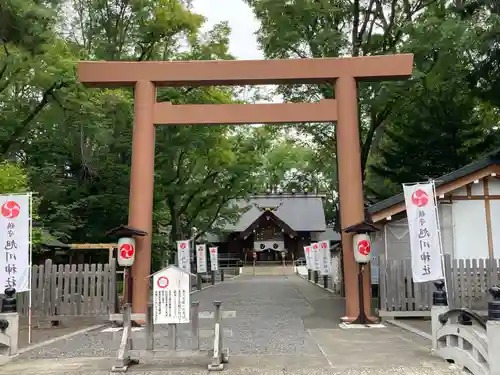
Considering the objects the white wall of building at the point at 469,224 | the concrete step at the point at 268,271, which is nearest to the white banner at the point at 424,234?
the white wall of building at the point at 469,224

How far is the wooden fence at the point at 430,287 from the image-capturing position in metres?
11.3

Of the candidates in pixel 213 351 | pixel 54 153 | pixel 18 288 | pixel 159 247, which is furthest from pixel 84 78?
pixel 159 247

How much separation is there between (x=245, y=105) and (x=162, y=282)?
5.98 meters

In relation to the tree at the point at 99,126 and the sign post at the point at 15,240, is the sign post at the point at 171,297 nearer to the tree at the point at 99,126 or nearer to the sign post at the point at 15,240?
the sign post at the point at 15,240

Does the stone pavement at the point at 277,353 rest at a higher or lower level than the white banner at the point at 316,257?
lower

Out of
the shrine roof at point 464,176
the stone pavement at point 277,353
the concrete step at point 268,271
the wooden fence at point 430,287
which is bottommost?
the concrete step at point 268,271

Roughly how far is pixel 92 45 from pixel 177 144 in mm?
5445

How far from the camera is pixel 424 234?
950cm

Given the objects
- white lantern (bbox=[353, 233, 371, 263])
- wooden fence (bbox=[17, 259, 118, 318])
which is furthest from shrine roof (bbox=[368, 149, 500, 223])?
wooden fence (bbox=[17, 259, 118, 318])

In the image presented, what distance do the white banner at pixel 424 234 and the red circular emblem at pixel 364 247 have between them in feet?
5.26

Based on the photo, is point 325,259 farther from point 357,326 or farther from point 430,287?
point 357,326

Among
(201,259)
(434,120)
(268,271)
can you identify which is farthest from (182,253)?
(268,271)

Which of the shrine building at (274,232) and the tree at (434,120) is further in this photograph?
the shrine building at (274,232)

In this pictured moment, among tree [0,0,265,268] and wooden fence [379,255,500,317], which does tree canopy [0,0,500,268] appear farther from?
wooden fence [379,255,500,317]
